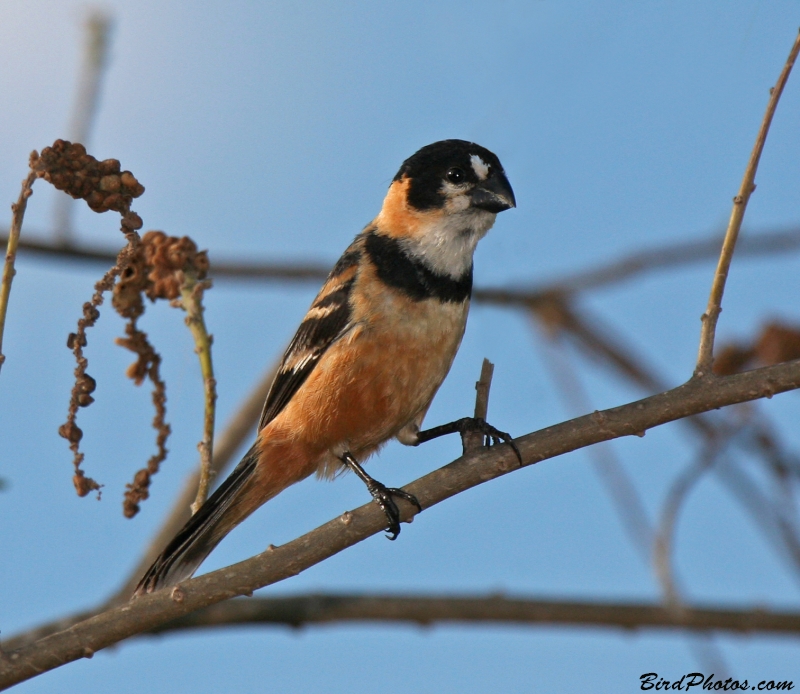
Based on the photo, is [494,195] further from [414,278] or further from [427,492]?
[427,492]

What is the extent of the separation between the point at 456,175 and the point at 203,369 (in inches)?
92.4

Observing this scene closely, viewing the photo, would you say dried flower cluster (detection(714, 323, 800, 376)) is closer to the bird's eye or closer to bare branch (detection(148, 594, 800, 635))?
bare branch (detection(148, 594, 800, 635))

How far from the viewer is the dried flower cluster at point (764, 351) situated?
5707 mm

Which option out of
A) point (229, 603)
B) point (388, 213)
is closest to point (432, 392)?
→ point (388, 213)

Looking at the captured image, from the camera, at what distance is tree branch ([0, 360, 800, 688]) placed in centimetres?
336

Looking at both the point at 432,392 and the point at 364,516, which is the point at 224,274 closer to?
the point at 432,392

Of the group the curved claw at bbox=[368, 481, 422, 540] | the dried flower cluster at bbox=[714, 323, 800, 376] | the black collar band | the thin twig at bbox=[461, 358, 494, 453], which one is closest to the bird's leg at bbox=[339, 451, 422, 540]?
the curved claw at bbox=[368, 481, 422, 540]

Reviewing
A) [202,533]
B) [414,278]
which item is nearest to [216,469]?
[202,533]

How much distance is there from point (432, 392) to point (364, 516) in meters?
1.66

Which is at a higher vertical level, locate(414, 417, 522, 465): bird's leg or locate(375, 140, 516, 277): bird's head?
locate(375, 140, 516, 277): bird's head

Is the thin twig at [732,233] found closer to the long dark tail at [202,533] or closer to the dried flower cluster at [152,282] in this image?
the dried flower cluster at [152,282]

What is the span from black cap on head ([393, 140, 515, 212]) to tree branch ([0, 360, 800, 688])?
2.06 meters

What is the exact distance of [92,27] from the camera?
488 cm

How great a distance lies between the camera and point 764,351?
19.0ft
